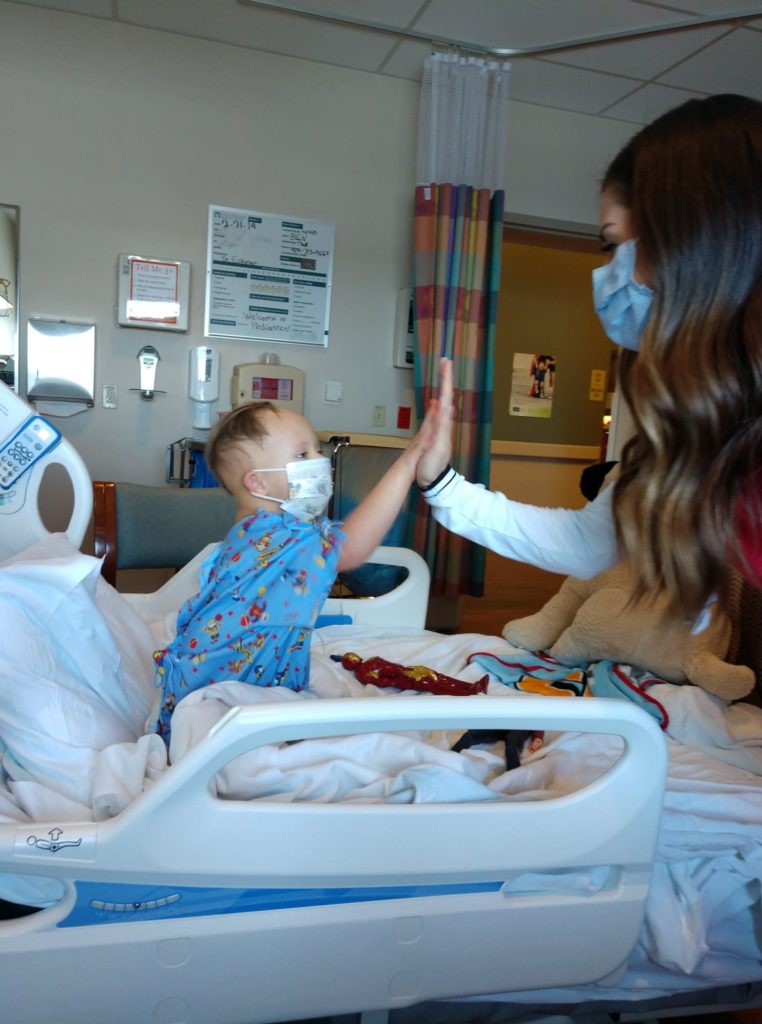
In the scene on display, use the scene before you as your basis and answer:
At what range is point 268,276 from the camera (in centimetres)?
354

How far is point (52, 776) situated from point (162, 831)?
25 cm

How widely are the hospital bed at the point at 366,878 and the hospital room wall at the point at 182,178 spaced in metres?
2.48

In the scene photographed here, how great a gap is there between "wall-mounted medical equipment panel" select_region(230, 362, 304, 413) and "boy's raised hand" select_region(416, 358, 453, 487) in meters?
2.17

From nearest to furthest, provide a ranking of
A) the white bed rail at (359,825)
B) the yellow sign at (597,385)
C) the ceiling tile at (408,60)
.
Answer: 1. the white bed rail at (359,825)
2. the ceiling tile at (408,60)
3. the yellow sign at (597,385)

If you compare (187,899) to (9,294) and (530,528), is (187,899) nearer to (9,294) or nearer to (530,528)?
(530,528)

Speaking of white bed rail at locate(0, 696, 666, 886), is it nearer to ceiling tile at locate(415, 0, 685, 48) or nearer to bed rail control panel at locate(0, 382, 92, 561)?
bed rail control panel at locate(0, 382, 92, 561)

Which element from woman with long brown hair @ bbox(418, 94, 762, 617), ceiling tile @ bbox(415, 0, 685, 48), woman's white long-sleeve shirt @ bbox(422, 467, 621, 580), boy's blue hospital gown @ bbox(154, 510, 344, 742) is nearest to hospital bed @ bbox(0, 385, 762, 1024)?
boy's blue hospital gown @ bbox(154, 510, 344, 742)

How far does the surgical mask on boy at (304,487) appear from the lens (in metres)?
1.42

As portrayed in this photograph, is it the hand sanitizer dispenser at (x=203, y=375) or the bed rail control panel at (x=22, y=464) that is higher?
the hand sanitizer dispenser at (x=203, y=375)

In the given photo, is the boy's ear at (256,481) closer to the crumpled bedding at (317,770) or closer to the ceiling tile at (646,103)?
the crumpled bedding at (317,770)

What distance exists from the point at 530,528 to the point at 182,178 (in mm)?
2884

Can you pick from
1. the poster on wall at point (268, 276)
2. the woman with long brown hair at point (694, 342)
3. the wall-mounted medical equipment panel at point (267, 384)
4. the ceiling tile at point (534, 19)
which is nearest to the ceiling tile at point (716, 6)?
the ceiling tile at point (534, 19)

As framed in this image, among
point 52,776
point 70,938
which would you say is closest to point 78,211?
point 52,776

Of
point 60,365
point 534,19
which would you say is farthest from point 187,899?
point 534,19
